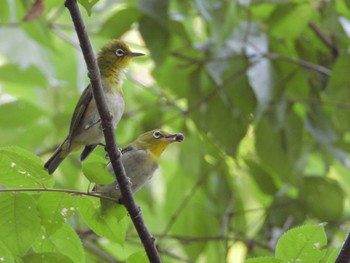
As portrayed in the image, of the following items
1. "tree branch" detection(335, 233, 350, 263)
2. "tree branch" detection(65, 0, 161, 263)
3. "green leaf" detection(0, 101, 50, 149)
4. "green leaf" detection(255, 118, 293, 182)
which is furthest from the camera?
"green leaf" detection(255, 118, 293, 182)

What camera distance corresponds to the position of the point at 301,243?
2.38 metres

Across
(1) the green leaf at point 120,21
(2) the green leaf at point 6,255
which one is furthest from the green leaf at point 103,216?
(1) the green leaf at point 120,21

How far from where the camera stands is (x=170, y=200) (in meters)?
5.14

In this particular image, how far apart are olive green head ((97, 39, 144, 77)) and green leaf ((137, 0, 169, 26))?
59cm

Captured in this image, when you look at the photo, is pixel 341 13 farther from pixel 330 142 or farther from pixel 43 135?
pixel 43 135

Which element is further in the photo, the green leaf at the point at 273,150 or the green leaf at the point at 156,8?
the green leaf at the point at 273,150

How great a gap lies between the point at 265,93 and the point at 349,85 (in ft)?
1.52

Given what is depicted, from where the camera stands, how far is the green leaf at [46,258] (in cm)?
247

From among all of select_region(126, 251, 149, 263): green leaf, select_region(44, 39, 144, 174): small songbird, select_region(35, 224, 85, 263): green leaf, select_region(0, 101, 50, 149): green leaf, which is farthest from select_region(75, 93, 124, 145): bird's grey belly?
select_region(0, 101, 50, 149): green leaf

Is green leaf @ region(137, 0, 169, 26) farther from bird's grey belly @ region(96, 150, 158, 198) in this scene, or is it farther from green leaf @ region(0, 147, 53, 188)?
green leaf @ region(0, 147, 53, 188)

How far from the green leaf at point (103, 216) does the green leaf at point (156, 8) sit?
1688 millimetres

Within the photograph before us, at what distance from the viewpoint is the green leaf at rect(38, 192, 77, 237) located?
2549mm

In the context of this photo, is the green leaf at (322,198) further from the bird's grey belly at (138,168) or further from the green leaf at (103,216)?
the green leaf at (103,216)

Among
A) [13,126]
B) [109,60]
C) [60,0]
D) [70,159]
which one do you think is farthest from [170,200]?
[109,60]
